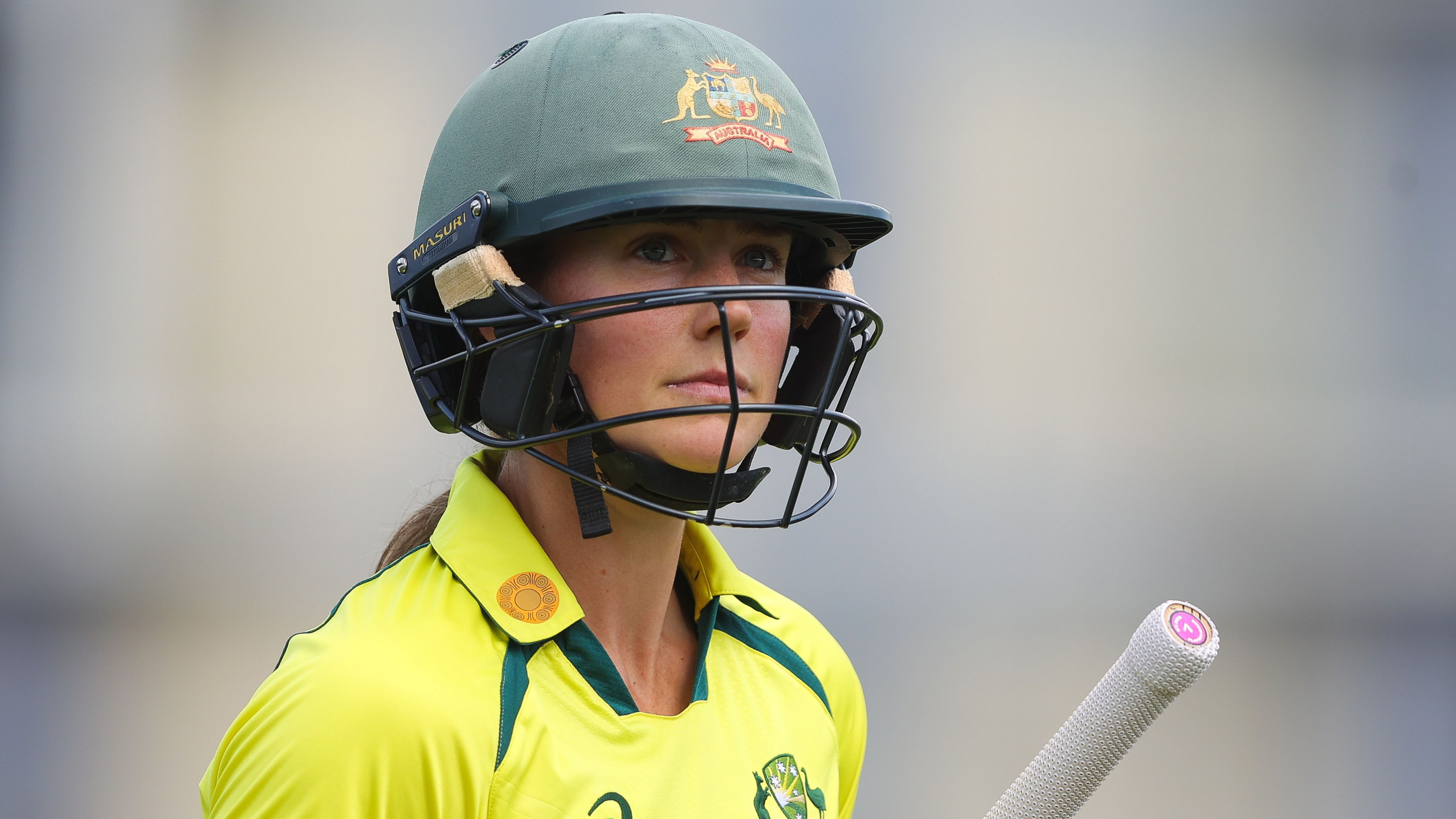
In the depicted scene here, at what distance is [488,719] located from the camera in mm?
973

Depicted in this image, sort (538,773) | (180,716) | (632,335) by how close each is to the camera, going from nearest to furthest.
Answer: (538,773) → (632,335) → (180,716)

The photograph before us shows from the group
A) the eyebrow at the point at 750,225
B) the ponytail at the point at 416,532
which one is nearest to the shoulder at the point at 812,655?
the ponytail at the point at 416,532

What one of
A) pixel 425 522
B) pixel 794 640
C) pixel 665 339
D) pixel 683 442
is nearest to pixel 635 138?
pixel 665 339

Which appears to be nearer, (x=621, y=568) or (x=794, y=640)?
(x=621, y=568)

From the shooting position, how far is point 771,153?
1.16 metres

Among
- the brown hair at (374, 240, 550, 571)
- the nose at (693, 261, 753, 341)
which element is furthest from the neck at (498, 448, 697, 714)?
the nose at (693, 261, 753, 341)

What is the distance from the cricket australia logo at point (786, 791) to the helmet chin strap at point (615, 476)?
1.13ft

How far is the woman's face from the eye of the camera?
3.55 ft

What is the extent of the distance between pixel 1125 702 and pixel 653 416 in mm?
547

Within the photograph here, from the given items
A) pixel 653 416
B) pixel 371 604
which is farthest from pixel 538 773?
pixel 653 416

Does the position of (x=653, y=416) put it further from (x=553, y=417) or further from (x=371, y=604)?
(x=371, y=604)

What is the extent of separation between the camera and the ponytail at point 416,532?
136 cm

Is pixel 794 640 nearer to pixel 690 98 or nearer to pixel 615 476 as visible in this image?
pixel 615 476

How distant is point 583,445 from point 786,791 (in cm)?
49
